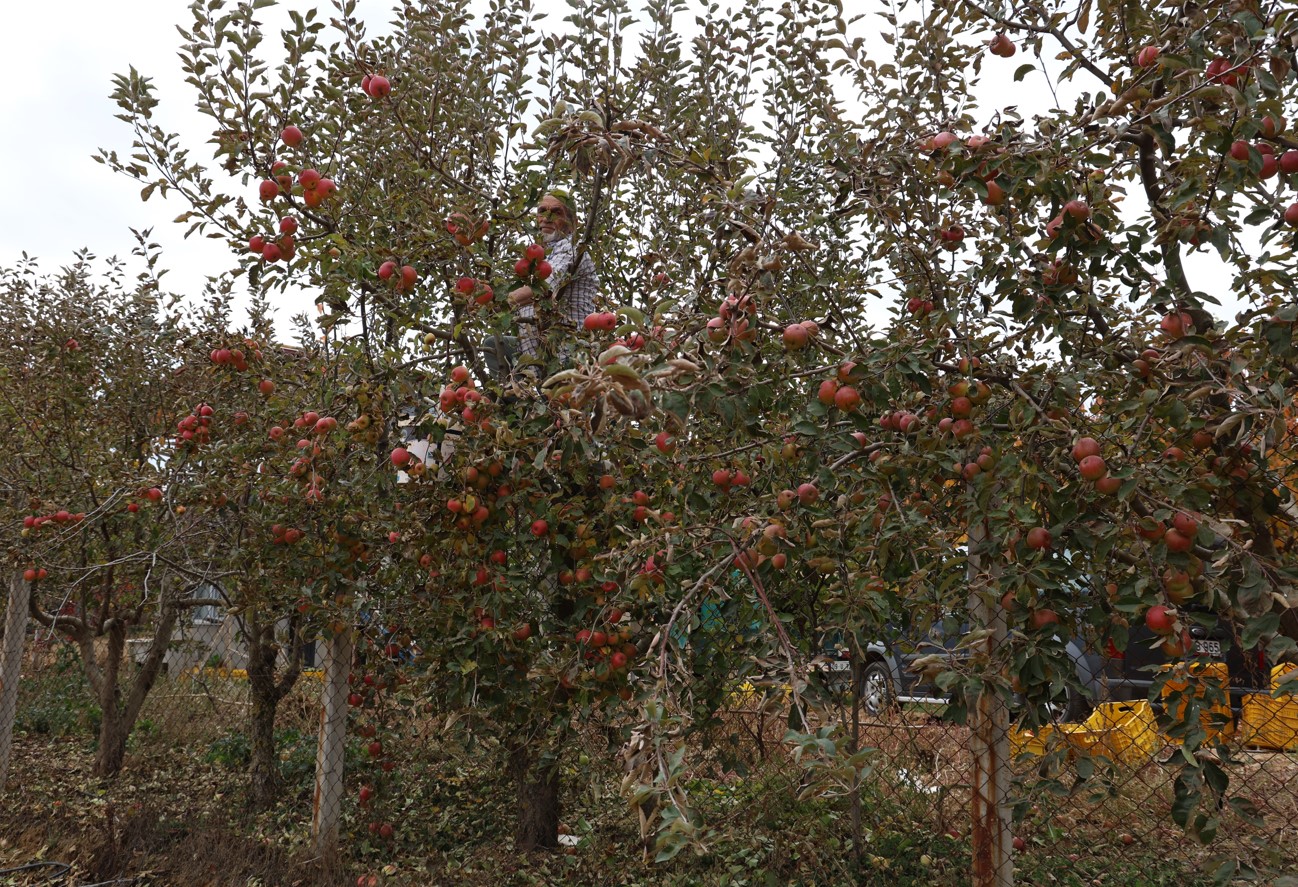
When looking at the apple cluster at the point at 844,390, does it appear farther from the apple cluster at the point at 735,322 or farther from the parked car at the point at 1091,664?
the parked car at the point at 1091,664

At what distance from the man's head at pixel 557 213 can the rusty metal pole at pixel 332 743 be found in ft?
7.15

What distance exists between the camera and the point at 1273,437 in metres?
1.76

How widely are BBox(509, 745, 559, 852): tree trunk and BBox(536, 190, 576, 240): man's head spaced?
2.29 meters

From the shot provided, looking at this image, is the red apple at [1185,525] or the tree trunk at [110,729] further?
the tree trunk at [110,729]

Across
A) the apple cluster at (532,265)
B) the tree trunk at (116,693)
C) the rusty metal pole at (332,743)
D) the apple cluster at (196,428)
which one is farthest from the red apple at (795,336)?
the tree trunk at (116,693)

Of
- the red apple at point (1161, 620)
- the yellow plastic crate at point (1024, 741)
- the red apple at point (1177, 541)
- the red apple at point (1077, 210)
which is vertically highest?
the red apple at point (1077, 210)

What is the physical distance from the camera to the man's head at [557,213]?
96.5 inches

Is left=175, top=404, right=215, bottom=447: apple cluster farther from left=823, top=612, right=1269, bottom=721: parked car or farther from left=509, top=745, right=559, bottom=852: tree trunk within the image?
left=823, top=612, right=1269, bottom=721: parked car

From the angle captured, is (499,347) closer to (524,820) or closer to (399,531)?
(399,531)

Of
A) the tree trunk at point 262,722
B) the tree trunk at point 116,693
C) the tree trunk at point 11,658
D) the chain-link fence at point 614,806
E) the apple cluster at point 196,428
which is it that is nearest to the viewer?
the chain-link fence at point 614,806

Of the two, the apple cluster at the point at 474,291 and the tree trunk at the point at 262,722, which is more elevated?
the apple cluster at the point at 474,291

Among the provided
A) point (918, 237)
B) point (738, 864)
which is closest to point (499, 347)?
point (918, 237)

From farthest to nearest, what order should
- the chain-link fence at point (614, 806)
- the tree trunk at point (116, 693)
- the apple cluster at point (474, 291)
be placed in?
the tree trunk at point (116, 693) < the chain-link fence at point (614, 806) < the apple cluster at point (474, 291)

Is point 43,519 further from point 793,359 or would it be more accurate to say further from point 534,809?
point 793,359
